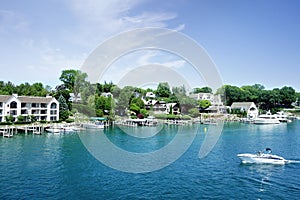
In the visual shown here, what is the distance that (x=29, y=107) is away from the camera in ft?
134

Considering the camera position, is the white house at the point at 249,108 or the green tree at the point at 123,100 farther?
the white house at the point at 249,108

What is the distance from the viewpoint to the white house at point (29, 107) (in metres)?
37.7

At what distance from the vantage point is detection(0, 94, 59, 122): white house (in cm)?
3769

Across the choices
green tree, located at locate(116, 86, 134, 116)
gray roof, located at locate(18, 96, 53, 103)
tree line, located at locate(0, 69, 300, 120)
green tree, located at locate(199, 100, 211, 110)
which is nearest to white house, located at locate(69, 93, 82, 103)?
tree line, located at locate(0, 69, 300, 120)

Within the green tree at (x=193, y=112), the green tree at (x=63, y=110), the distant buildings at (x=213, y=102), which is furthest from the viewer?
the distant buildings at (x=213, y=102)

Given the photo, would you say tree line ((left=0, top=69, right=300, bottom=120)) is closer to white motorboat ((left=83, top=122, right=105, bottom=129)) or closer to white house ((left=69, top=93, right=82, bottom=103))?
white house ((left=69, top=93, right=82, bottom=103))

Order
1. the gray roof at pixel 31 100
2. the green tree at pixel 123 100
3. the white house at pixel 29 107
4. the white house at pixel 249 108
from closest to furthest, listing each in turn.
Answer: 1. the white house at pixel 29 107
2. the gray roof at pixel 31 100
3. the green tree at pixel 123 100
4. the white house at pixel 249 108

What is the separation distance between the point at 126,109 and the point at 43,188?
3765 cm

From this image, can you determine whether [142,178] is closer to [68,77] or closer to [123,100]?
[123,100]

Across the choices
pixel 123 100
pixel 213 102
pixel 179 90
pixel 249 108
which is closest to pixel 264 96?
pixel 249 108

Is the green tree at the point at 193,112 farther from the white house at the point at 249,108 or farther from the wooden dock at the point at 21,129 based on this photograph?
the wooden dock at the point at 21,129

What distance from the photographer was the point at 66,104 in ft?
155

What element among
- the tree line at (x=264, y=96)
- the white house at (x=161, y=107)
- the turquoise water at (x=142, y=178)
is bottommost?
the turquoise water at (x=142, y=178)

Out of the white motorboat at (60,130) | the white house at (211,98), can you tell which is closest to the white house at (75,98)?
the white motorboat at (60,130)
